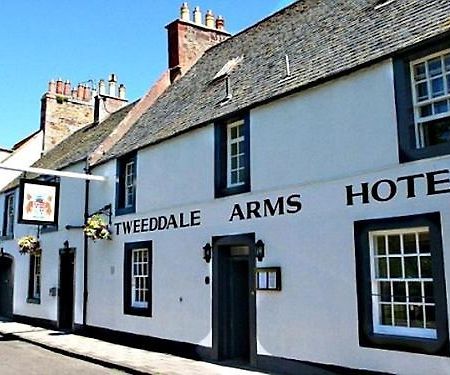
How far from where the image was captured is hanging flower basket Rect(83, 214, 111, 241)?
15969 millimetres

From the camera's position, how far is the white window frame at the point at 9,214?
79.0ft

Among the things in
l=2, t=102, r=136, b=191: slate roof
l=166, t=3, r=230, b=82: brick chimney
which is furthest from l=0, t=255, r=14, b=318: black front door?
l=166, t=3, r=230, b=82: brick chimney

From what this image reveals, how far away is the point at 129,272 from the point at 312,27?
821 cm

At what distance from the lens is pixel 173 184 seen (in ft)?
45.8

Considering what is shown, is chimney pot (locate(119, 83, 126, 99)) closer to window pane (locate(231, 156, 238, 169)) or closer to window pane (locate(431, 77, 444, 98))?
window pane (locate(231, 156, 238, 169))

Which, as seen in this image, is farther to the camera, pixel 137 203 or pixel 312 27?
pixel 137 203

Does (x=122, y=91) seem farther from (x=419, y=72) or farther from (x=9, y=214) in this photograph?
(x=419, y=72)

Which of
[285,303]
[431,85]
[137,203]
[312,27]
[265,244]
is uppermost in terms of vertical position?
[312,27]

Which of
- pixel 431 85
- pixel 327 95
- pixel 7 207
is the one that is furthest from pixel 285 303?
pixel 7 207

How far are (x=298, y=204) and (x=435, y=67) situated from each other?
3388mm

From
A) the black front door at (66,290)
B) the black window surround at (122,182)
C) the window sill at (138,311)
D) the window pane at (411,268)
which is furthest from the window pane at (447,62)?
the black front door at (66,290)

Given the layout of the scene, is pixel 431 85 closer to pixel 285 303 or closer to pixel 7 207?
pixel 285 303

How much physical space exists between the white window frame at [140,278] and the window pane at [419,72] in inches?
333

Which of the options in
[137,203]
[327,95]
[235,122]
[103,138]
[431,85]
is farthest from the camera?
[103,138]
